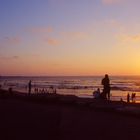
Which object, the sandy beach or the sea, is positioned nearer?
the sandy beach

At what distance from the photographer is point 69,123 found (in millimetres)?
16734

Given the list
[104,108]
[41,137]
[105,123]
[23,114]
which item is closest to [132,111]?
[104,108]

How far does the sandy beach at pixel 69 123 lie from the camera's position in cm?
1446

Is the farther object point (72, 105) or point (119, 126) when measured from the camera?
point (72, 105)

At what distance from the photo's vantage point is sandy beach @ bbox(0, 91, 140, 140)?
569 inches

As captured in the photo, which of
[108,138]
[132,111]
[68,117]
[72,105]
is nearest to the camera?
[108,138]

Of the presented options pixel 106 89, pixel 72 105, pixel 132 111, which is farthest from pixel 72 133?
pixel 106 89

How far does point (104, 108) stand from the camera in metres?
21.6

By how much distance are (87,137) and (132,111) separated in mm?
6641

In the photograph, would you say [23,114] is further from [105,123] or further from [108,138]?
[108,138]

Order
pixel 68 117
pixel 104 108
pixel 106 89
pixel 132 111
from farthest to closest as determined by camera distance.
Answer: pixel 106 89, pixel 104 108, pixel 132 111, pixel 68 117

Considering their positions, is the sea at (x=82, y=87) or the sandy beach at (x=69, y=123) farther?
the sea at (x=82, y=87)

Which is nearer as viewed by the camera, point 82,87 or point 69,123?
point 69,123

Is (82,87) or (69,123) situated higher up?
(82,87)
